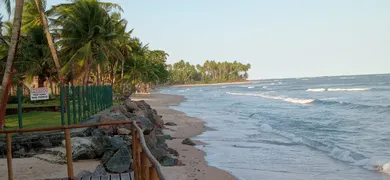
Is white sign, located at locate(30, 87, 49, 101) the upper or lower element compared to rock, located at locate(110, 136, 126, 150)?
upper

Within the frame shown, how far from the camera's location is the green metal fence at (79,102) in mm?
12141

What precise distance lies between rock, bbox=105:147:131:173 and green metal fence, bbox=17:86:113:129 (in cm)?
324

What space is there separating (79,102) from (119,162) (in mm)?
5360

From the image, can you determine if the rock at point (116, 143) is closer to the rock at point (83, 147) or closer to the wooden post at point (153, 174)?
the rock at point (83, 147)

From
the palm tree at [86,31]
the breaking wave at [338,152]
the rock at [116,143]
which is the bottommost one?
the breaking wave at [338,152]

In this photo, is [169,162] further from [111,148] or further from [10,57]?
[10,57]

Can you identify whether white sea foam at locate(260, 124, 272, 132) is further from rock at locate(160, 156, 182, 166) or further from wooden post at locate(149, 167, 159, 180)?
wooden post at locate(149, 167, 159, 180)

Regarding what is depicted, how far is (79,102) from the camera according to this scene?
1348 centimetres

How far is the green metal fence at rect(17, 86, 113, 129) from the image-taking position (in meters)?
12.1

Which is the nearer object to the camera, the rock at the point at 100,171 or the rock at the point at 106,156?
the rock at the point at 100,171

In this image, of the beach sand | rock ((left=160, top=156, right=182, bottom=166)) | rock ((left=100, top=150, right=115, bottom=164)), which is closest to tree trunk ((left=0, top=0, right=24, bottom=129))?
the beach sand

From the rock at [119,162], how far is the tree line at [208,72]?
144038 mm

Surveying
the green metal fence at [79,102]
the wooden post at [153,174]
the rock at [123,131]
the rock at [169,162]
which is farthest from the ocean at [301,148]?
the wooden post at [153,174]

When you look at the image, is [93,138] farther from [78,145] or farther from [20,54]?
[20,54]
